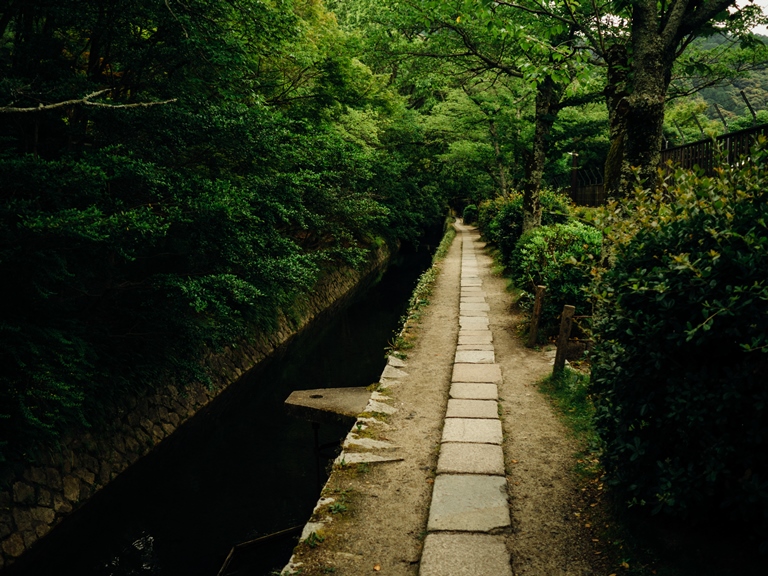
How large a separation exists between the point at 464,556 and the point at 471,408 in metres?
2.71

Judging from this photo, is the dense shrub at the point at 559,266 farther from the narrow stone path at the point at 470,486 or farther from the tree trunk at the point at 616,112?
the narrow stone path at the point at 470,486

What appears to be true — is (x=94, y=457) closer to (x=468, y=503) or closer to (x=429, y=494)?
(x=429, y=494)

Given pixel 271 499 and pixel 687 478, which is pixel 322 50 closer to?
pixel 271 499

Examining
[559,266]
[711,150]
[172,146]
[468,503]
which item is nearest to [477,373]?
[559,266]

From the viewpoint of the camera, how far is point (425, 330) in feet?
33.5

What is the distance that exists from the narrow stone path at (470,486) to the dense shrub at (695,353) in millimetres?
1053

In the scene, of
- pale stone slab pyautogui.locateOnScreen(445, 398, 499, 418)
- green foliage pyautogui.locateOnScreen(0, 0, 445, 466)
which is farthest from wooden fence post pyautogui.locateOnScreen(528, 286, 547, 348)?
green foliage pyautogui.locateOnScreen(0, 0, 445, 466)

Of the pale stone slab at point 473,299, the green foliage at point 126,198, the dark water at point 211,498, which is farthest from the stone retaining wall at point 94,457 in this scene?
the pale stone slab at point 473,299

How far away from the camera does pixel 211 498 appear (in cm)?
690

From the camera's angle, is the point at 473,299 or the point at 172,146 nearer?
the point at 172,146

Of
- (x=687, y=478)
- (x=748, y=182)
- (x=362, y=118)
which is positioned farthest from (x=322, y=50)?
(x=687, y=478)

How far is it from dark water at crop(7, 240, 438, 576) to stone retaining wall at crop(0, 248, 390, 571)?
0.16 m

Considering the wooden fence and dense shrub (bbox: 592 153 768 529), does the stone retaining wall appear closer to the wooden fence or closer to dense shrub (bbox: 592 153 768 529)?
dense shrub (bbox: 592 153 768 529)

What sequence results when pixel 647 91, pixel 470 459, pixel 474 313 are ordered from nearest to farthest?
pixel 470 459
pixel 647 91
pixel 474 313
